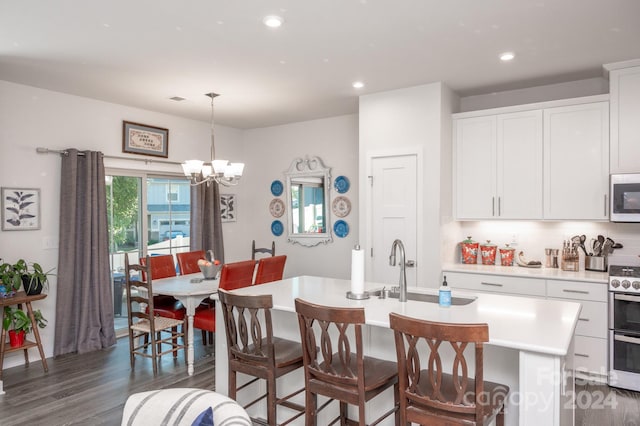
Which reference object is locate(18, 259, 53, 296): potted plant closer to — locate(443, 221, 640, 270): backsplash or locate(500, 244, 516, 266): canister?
locate(443, 221, 640, 270): backsplash

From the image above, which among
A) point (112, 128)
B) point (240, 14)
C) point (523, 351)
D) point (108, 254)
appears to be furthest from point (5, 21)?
point (523, 351)

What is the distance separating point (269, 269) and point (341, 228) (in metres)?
1.64

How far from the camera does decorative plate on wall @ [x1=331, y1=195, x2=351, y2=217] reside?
19.2ft

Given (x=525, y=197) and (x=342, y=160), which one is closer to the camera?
(x=525, y=197)

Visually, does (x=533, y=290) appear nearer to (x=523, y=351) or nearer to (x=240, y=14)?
(x=523, y=351)

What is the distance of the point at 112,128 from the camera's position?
516 centimetres

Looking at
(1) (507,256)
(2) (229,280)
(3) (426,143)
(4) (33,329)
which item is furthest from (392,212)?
(4) (33,329)

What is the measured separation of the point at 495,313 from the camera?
239 centimetres

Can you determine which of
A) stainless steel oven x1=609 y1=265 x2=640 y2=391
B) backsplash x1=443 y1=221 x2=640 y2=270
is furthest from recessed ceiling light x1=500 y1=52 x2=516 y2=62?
stainless steel oven x1=609 y1=265 x2=640 y2=391

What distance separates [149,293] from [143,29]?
2303 millimetres

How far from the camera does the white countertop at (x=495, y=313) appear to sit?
191 centimetres

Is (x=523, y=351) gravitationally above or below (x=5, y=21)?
below

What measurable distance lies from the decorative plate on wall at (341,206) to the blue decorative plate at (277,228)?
989mm

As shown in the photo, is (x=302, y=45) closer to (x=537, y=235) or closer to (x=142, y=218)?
(x=537, y=235)
